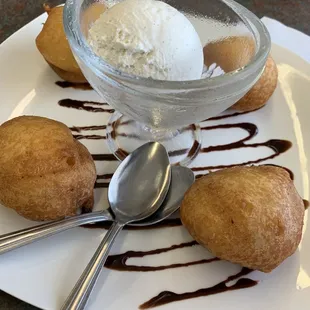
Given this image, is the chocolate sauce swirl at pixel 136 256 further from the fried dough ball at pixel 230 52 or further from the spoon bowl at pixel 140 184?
the fried dough ball at pixel 230 52

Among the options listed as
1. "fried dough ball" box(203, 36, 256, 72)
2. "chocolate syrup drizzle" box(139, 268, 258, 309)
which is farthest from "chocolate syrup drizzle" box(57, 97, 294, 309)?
"fried dough ball" box(203, 36, 256, 72)

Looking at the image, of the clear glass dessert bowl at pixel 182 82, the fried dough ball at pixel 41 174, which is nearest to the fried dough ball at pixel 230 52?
the clear glass dessert bowl at pixel 182 82

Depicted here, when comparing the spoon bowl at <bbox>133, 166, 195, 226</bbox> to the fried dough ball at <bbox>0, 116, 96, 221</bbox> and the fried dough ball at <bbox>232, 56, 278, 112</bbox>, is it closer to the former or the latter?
the fried dough ball at <bbox>0, 116, 96, 221</bbox>

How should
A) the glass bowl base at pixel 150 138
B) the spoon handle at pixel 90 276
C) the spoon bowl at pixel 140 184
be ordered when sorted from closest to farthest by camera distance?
the spoon handle at pixel 90 276
the spoon bowl at pixel 140 184
the glass bowl base at pixel 150 138

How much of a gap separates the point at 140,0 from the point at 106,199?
1.15ft

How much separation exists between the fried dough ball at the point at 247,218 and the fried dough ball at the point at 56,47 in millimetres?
409

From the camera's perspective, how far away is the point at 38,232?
71cm

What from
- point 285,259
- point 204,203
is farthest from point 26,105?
point 285,259

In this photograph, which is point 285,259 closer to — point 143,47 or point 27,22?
point 143,47

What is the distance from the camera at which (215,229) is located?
71 centimetres

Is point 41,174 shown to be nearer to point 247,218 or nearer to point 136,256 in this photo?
point 136,256

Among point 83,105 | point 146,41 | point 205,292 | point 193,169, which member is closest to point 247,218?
point 205,292

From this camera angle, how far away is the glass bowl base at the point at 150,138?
0.94 metres

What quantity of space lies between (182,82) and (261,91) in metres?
0.34
